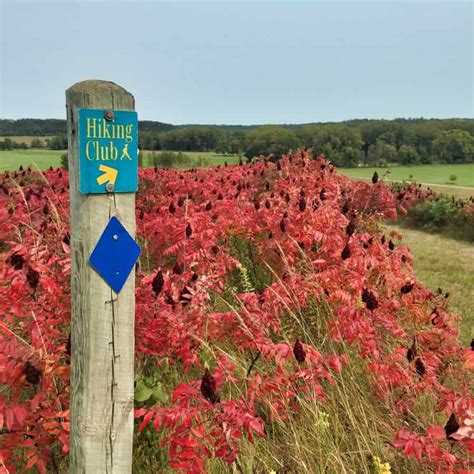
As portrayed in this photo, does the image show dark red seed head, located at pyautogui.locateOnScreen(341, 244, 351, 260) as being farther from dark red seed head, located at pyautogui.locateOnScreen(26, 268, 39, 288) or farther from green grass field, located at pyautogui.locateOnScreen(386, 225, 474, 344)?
green grass field, located at pyautogui.locateOnScreen(386, 225, 474, 344)

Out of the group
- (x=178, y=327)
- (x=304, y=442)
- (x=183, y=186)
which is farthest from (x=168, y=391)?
(x=183, y=186)

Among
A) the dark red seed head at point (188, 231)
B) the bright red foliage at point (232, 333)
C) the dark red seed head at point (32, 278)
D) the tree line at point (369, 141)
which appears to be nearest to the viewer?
the bright red foliage at point (232, 333)

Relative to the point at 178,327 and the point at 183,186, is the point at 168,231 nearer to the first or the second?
the point at 178,327

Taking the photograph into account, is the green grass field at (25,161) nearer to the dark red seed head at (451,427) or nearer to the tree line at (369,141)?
the tree line at (369,141)

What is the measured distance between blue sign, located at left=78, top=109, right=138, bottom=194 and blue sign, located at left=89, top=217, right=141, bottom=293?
0.13 meters

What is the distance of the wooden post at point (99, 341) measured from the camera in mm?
1484

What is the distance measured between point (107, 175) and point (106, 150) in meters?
0.08

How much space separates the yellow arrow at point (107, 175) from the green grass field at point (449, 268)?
3912mm

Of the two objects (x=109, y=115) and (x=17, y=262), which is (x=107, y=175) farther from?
(x=17, y=262)

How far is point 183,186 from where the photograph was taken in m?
6.36

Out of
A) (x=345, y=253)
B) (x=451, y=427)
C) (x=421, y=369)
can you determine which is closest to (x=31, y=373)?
(x=451, y=427)

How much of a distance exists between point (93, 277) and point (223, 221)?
2.54 m

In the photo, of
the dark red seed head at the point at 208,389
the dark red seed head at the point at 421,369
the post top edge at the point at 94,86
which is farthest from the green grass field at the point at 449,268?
the post top edge at the point at 94,86

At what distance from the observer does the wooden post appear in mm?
1484
